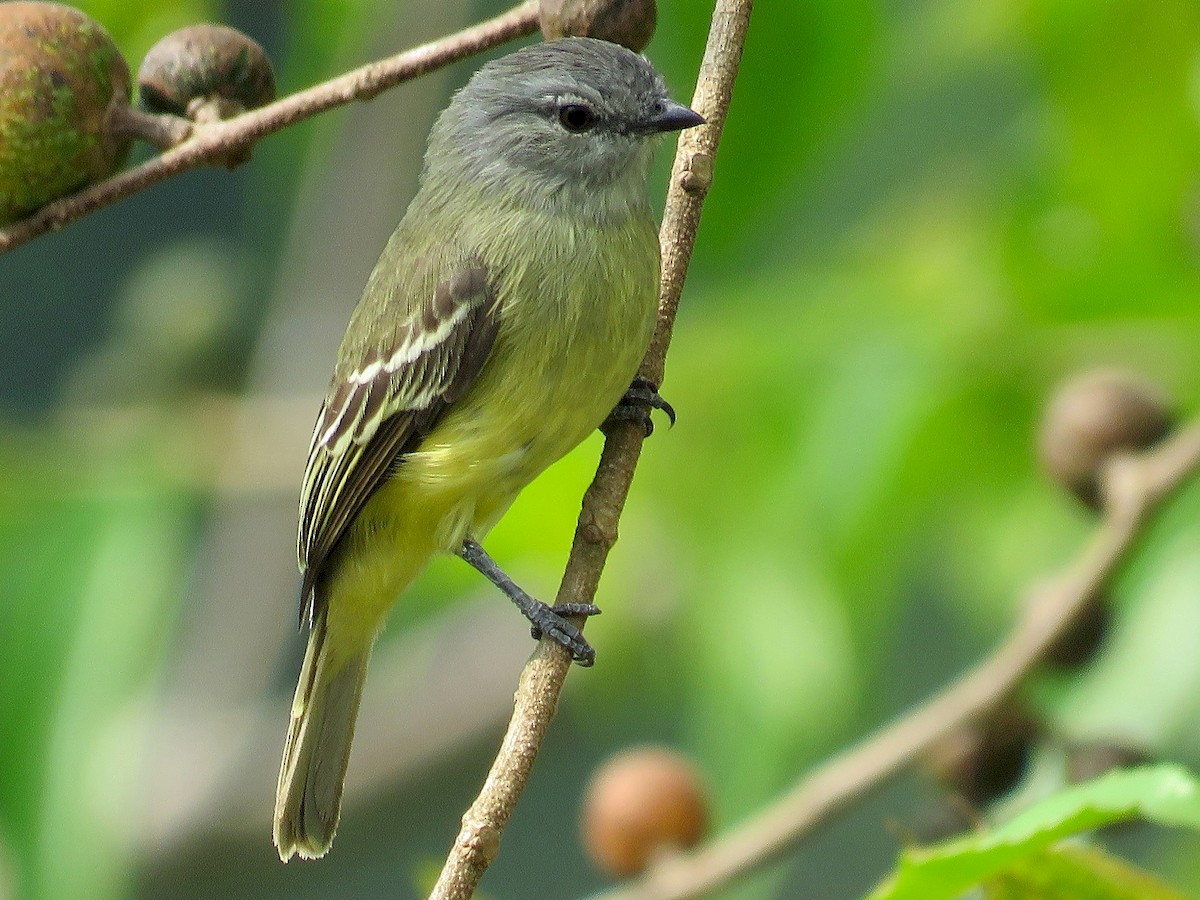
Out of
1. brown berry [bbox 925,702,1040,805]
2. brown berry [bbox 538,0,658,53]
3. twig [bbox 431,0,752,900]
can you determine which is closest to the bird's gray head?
twig [bbox 431,0,752,900]

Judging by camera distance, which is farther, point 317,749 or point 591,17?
point 317,749

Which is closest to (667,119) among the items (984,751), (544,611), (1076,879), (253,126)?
(544,611)

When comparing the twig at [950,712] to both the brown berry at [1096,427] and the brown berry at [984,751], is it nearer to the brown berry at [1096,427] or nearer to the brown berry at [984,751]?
the brown berry at [1096,427]

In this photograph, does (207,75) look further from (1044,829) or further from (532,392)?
(1044,829)

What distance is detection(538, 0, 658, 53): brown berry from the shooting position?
253 cm

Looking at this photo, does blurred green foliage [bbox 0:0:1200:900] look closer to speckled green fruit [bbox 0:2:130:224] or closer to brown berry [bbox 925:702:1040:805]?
brown berry [bbox 925:702:1040:805]

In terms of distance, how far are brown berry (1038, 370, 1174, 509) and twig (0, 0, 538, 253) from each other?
158cm

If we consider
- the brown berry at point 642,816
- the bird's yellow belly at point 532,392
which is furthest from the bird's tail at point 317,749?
the brown berry at point 642,816

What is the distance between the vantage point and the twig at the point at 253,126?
2344 mm

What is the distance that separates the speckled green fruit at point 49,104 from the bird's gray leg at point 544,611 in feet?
3.20

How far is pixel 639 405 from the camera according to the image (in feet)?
11.2

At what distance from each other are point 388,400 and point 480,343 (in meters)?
0.28

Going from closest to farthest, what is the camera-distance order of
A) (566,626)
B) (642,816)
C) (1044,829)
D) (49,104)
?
1. (1044,829)
2. (49,104)
3. (566,626)
4. (642,816)

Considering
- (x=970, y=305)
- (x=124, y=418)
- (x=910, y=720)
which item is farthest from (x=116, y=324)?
(x=910, y=720)
